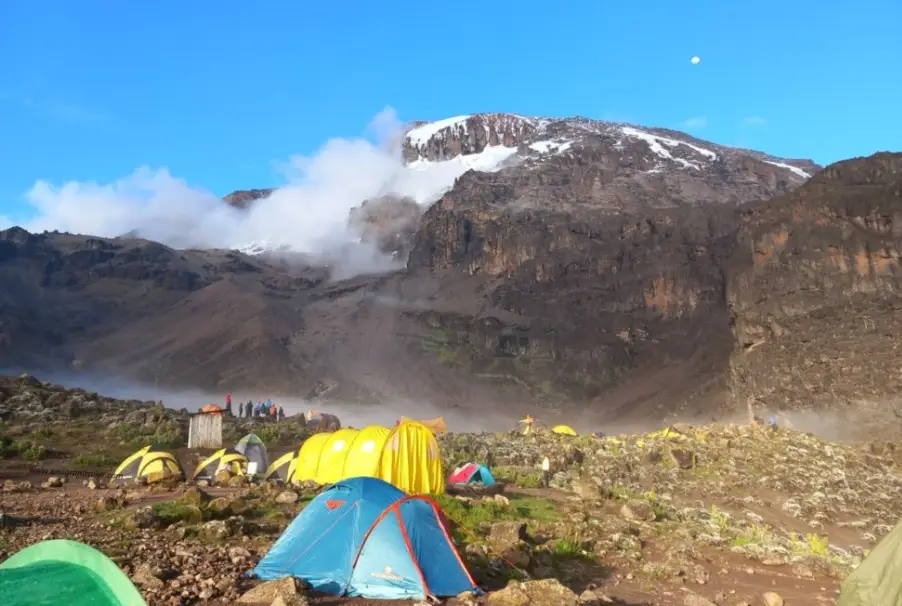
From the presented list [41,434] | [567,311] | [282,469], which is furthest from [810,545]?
[567,311]

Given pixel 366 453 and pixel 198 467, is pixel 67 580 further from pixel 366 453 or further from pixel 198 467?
pixel 198 467

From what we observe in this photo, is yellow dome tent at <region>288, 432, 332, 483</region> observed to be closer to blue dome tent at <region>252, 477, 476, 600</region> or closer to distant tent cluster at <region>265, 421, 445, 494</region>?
distant tent cluster at <region>265, 421, 445, 494</region>

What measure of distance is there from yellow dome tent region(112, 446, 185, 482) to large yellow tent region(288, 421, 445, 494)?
4135mm

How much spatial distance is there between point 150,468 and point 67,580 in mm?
16398

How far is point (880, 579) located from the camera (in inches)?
329

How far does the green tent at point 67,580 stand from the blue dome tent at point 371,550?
4378 millimetres

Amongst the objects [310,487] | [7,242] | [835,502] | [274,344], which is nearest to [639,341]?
[274,344]

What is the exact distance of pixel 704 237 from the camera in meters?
156

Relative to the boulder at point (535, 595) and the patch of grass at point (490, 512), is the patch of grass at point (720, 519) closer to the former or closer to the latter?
the patch of grass at point (490, 512)

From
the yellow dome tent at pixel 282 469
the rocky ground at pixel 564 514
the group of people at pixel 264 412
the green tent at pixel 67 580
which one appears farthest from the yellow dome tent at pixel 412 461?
the group of people at pixel 264 412

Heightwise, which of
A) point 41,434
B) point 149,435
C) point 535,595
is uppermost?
point 41,434

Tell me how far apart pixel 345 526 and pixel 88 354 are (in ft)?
520

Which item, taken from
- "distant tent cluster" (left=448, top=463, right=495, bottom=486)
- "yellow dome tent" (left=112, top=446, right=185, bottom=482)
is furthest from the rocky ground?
"distant tent cluster" (left=448, top=463, right=495, bottom=486)

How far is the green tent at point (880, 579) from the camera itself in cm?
808
